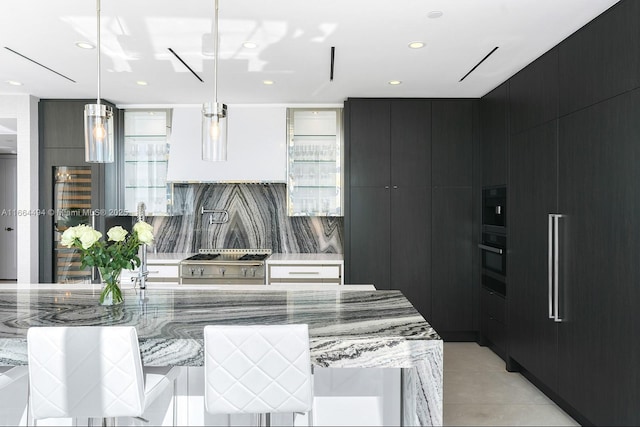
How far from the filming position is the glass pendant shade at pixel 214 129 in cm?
223

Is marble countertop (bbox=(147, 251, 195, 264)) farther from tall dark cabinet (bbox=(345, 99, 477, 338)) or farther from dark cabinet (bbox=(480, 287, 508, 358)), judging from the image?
dark cabinet (bbox=(480, 287, 508, 358))

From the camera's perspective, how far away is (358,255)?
15.3 feet

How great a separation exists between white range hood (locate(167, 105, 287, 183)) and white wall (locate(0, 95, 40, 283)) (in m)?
1.32

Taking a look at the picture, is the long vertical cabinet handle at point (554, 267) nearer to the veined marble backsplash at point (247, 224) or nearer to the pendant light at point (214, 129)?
the pendant light at point (214, 129)

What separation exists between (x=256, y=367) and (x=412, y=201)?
327 cm

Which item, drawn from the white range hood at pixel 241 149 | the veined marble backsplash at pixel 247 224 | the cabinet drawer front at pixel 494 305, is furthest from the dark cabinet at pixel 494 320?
the white range hood at pixel 241 149

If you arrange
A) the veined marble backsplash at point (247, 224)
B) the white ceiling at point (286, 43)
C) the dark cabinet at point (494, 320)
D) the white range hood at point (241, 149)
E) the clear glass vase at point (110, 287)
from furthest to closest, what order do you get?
the veined marble backsplash at point (247, 224)
the white range hood at point (241, 149)
the dark cabinet at point (494, 320)
the white ceiling at point (286, 43)
the clear glass vase at point (110, 287)

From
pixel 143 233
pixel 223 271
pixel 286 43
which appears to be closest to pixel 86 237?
pixel 143 233

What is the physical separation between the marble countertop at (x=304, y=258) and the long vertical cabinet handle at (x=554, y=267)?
6.79 ft

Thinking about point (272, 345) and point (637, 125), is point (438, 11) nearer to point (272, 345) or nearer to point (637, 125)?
point (637, 125)

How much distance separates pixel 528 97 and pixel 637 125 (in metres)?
1.39

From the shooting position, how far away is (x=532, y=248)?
11.7 feet

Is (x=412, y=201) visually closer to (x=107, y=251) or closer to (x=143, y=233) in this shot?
(x=143, y=233)

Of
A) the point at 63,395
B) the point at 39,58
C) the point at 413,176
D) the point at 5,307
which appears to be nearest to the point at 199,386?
the point at 63,395
